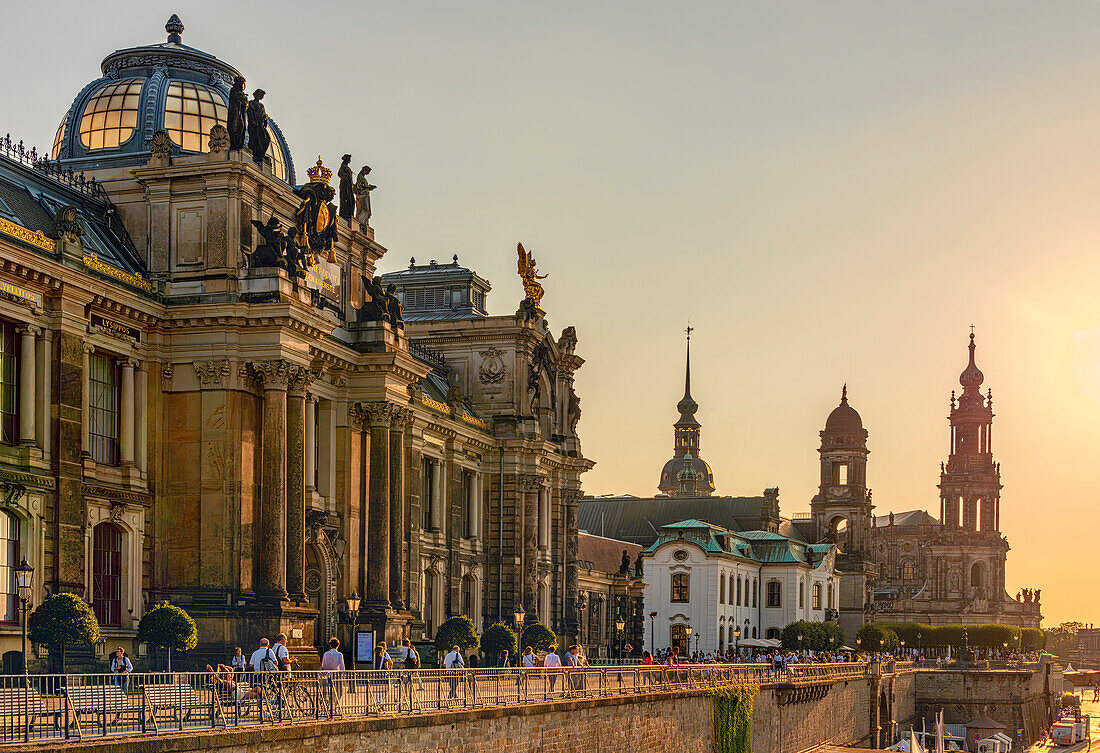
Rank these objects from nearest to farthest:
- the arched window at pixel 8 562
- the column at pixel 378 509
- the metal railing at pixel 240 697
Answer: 1. the metal railing at pixel 240 697
2. the arched window at pixel 8 562
3. the column at pixel 378 509

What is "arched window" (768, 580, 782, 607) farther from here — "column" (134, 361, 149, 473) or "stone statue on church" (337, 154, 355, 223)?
"column" (134, 361, 149, 473)

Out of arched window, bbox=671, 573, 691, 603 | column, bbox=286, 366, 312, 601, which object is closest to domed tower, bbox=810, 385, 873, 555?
arched window, bbox=671, 573, 691, 603

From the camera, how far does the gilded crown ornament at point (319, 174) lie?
183 ft

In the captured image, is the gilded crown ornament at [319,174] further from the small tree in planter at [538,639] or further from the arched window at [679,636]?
the arched window at [679,636]

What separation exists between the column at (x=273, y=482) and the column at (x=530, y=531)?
100 ft

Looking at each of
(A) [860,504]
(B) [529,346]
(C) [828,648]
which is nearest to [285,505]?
(B) [529,346]

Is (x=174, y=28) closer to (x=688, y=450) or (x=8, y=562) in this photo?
(x=8, y=562)

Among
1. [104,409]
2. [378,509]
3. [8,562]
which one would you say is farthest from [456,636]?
[8,562]

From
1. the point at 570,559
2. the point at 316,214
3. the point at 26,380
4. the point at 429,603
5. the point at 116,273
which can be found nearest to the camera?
the point at 26,380

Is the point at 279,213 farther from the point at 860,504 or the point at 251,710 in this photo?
the point at 860,504

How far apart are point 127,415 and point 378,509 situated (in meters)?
13.2

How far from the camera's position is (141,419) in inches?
1939

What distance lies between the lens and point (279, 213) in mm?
54094

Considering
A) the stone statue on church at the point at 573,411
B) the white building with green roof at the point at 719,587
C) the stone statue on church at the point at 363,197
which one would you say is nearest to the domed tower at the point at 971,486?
the white building with green roof at the point at 719,587
